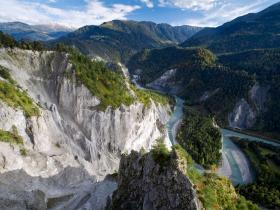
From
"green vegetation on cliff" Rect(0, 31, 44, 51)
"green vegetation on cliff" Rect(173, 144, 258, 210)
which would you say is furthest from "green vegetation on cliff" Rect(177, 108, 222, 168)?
"green vegetation on cliff" Rect(173, 144, 258, 210)

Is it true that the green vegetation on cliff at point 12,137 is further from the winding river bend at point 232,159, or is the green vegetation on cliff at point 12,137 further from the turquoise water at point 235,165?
the turquoise water at point 235,165

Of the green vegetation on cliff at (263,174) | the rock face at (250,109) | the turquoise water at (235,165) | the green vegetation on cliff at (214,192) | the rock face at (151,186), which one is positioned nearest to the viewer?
the green vegetation on cliff at (214,192)

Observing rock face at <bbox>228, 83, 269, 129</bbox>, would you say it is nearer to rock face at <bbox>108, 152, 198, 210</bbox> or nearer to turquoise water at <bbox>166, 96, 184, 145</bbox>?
turquoise water at <bbox>166, 96, 184, 145</bbox>

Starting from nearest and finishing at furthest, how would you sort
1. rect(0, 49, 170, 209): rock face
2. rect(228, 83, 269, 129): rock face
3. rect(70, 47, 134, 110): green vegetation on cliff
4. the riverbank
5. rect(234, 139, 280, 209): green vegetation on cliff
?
rect(0, 49, 170, 209): rock face
rect(70, 47, 134, 110): green vegetation on cliff
rect(234, 139, 280, 209): green vegetation on cliff
the riverbank
rect(228, 83, 269, 129): rock face

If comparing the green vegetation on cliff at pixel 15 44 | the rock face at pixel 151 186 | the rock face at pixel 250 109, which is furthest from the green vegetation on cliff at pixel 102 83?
the rock face at pixel 250 109

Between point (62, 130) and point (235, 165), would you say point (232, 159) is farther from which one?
point (62, 130)

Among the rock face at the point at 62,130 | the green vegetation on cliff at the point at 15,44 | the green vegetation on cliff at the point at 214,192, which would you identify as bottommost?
the rock face at the point at 62,130

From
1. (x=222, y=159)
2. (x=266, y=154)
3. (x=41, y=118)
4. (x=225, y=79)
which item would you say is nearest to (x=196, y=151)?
(x=222, y=159)

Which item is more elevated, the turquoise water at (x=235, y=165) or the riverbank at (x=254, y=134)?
the turquoise water at (x=235, y=165)
